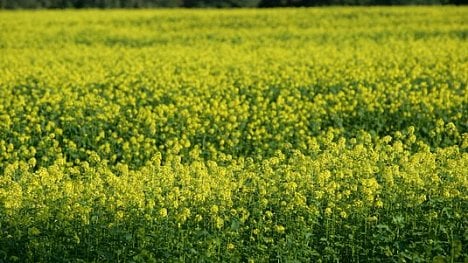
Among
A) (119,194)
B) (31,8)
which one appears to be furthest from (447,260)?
(31,8)

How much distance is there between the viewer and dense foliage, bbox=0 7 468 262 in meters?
7.32

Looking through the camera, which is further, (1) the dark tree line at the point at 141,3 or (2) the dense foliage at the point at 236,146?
(1) the dark tree line at the point at 141,3

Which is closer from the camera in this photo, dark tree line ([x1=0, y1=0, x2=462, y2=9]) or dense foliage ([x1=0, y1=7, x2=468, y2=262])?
dense foliage ([x1=0, y1=7, x2=468, y2=262])

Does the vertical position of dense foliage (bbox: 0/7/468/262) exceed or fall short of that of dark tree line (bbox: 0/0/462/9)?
it exceeds it

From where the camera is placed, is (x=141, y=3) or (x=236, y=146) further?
(x=141, y=3)

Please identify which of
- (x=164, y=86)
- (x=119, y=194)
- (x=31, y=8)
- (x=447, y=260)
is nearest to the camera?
(x=447, y=260)

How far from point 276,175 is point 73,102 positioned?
5.70 metres

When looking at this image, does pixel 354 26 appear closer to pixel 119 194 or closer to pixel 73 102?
pixel 73 102

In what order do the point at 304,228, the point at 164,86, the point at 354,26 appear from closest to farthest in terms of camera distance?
the point at 304,228 < the point at 164,86 < the point at 354,26

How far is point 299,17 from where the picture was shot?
30469 millimetres

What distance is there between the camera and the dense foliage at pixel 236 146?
7.32 metres

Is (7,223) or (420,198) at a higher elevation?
(420,198)

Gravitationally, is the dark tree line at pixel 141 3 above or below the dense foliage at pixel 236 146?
below

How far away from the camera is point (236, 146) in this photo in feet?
39.2
